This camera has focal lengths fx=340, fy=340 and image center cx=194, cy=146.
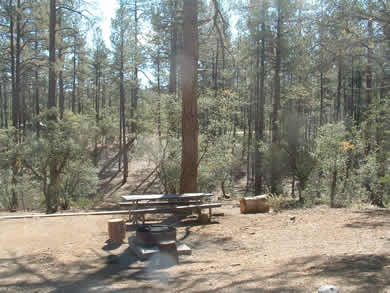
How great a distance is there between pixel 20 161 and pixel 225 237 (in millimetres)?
11302

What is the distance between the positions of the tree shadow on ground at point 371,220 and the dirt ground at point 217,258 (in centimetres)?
2

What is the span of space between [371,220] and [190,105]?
5.29 meters

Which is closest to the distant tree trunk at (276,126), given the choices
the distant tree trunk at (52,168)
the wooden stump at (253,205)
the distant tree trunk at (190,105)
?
the wooden stump at (253,205)

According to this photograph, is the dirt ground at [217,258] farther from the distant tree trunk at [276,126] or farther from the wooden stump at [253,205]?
the distant tree trunk at [276,126]

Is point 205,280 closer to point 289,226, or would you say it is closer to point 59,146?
point 289,226

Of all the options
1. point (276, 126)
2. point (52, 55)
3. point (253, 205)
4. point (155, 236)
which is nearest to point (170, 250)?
point (155, 236)

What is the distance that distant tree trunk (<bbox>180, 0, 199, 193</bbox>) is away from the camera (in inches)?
363

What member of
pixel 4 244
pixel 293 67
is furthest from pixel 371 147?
pixel 4 244

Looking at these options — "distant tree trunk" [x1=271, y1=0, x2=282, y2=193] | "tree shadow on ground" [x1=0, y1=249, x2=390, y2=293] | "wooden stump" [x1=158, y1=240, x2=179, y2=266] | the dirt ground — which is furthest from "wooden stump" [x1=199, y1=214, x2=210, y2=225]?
"distant tree trunk" [x1=271, y1=0, x2=282, y2=193]

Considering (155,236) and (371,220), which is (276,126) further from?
(155,236)

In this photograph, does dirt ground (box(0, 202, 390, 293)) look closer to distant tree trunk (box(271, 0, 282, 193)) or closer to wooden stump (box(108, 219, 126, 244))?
wooden stump (box(108, 219, 126, 244))

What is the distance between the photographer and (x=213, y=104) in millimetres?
Result: 14461

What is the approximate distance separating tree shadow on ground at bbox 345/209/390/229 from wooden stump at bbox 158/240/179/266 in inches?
155

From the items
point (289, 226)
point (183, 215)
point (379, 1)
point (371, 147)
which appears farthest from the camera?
point (371, 147)
